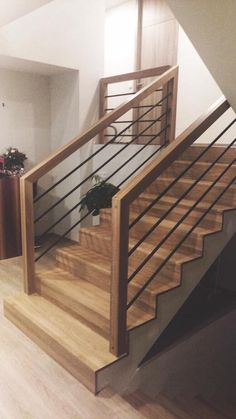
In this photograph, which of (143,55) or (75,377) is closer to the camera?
(75,377)

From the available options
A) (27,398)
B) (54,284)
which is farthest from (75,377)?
(54,284)

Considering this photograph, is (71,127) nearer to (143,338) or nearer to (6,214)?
(6,214)

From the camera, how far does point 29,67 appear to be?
457 centimetres

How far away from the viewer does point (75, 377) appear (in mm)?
2137

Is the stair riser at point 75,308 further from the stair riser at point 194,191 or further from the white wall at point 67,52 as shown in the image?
the white wall at point 67,52

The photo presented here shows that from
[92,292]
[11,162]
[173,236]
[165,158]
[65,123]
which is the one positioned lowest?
[92,292]

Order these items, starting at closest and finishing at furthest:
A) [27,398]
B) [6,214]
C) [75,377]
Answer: [27,398] < [75,377] < [6,214]

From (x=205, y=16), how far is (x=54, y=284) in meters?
2.17

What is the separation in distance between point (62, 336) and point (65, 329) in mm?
93

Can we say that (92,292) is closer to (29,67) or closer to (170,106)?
(170,106)

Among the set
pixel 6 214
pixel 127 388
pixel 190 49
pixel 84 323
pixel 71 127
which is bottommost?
pixel 127 388

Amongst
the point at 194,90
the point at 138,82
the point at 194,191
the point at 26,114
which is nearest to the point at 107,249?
the point at 194,191

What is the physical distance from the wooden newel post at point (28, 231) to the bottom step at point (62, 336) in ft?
0.48

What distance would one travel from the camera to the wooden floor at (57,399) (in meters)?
1.90
